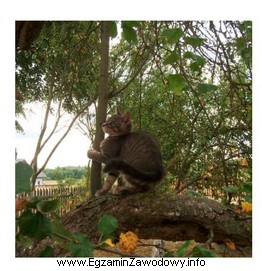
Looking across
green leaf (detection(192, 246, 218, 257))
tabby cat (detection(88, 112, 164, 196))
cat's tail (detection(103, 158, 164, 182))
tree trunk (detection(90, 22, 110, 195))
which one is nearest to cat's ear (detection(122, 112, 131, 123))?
tabby cat (detection(88, 112, 164, 196))

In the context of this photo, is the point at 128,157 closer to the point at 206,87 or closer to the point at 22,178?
the point at 206,87

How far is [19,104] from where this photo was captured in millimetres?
1171

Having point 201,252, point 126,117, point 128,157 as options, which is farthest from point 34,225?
point 126,117

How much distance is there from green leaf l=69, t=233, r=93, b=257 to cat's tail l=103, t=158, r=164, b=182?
58 centimetres

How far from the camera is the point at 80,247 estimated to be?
27.4 inches

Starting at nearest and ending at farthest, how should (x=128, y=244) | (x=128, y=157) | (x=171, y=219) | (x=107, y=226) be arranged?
(x=107, y=226), (x=128, y=244), (x=171, y=219), (x=128, y=157)

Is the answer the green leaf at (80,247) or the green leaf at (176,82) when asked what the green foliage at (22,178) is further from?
the green leaf at (176,82)

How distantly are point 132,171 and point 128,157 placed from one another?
0.21 m

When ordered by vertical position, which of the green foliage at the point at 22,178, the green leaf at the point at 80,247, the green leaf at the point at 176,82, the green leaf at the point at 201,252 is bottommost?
the green leaf at the point at 201,252

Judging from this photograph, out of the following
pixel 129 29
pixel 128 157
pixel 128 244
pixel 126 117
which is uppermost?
pixel 129 29

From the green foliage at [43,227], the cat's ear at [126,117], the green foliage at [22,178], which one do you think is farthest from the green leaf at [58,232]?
the cat's ear at [126,117]

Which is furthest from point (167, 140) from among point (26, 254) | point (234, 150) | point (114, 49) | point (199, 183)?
point (26, 254)

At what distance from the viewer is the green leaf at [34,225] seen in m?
0.64

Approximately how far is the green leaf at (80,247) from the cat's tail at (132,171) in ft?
1.91
